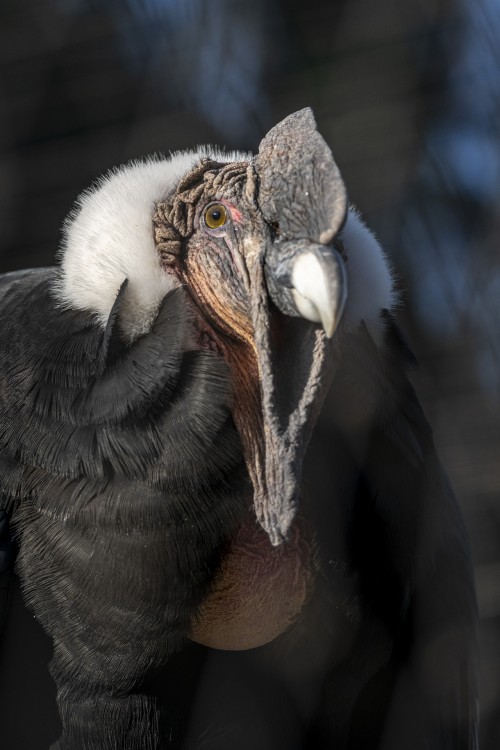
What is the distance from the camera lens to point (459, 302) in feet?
8.36

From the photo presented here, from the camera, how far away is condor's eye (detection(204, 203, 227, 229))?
136 centimetres

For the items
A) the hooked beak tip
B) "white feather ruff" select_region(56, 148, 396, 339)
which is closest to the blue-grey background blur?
"white feather ruff" select_region(56, 148, 396, 339)

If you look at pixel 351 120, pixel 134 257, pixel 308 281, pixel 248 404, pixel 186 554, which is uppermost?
pixel 351 120

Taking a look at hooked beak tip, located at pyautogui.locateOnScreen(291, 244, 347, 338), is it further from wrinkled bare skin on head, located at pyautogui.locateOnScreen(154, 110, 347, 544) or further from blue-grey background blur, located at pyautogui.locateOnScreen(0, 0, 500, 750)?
blue-grey background blur, located at pyautogui.locateOnScreen(0, 0, 500, 750)

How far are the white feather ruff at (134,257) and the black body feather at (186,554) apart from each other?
0.03 m

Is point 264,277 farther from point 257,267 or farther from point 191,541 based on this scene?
point 191,541

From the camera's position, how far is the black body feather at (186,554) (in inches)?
50.7

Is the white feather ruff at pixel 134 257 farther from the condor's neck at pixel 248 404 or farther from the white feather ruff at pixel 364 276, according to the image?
the condor's neck at pixel 248 404

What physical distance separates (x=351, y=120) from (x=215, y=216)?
134 centimetres

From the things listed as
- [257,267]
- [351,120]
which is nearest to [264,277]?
[257,267]

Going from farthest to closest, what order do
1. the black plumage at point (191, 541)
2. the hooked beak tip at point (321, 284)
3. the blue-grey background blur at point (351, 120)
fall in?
the blue-grey background blur at point (351, 120)
the black plumage at point (191, 541)
the hooked beak tip at point (321, 284)

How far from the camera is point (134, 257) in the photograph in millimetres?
1355

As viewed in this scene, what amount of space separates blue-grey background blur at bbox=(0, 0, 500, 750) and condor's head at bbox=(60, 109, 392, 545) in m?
1.18

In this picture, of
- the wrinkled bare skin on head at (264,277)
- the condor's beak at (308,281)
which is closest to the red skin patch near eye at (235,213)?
the wrinkled bare skin on head at (264,277)
